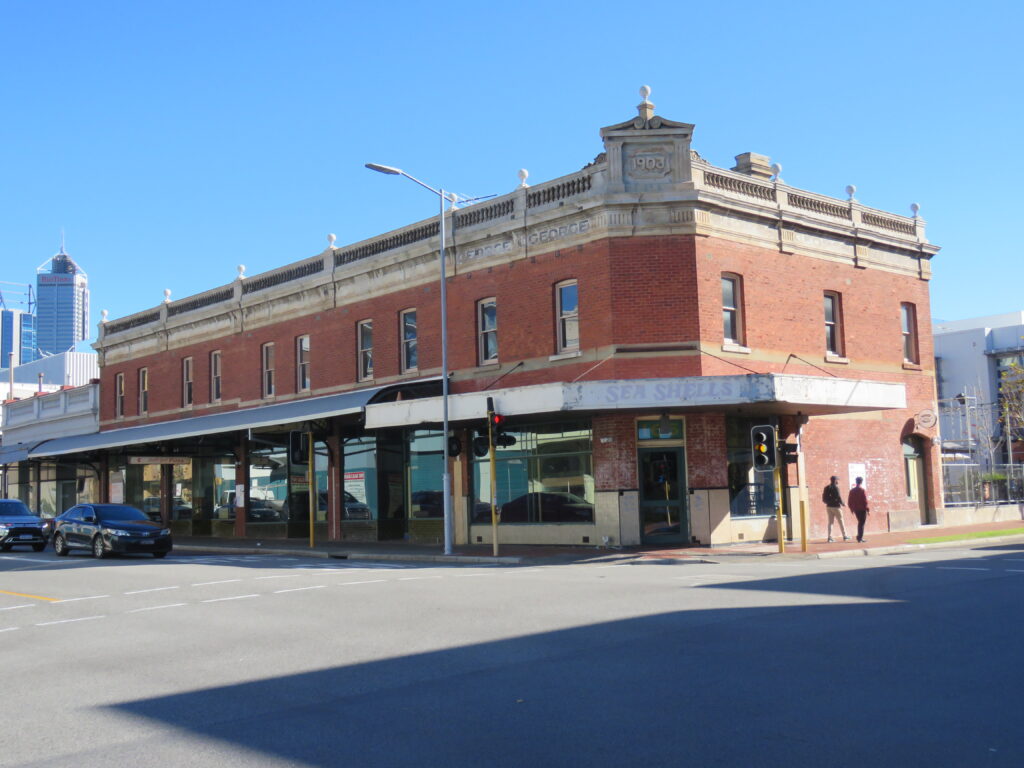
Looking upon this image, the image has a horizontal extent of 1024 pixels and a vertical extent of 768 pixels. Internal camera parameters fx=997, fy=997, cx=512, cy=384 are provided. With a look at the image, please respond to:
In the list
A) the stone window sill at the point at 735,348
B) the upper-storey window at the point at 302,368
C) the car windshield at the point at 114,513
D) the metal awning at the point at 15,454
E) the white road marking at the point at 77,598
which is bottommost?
the white road marking at the point at 77,598

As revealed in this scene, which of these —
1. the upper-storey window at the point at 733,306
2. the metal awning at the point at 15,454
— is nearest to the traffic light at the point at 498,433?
the upper-storey window at the point at 733,306

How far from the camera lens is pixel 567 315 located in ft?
84.7

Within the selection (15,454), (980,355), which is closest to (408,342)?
(15,454)

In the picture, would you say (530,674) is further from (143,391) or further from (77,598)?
(143,391)

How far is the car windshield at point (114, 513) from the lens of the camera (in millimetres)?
26998

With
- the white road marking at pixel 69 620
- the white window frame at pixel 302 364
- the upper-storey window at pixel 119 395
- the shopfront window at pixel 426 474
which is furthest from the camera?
the upper-storey window at pixel 119 395

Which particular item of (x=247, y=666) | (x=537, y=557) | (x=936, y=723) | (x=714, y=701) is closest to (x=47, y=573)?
(x=537, y=557)

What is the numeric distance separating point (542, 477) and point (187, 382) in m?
19.8

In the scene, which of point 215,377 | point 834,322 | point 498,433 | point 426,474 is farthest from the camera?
point 215,377

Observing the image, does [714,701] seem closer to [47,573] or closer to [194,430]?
[47,573]

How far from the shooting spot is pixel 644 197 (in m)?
24.6

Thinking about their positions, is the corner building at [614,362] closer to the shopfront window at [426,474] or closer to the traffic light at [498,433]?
the shopfront window at [426,474]

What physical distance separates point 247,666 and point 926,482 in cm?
2642

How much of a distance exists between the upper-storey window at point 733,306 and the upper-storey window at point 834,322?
3.88 meters
